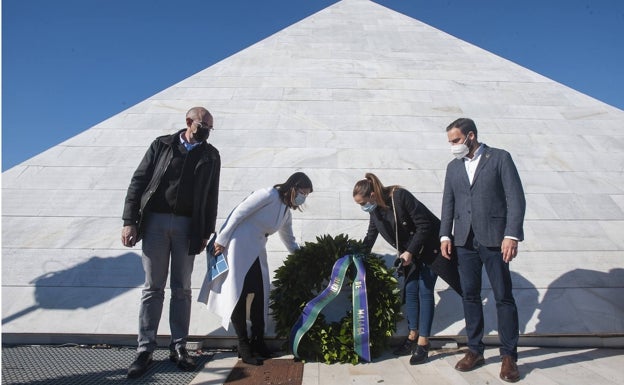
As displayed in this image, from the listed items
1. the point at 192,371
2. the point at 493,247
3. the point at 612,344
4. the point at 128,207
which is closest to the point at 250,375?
the point at 192,371

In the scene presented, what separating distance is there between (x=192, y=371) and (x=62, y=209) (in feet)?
10.1

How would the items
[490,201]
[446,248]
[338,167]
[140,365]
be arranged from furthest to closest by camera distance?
[338,167] → [446,248] → [490,201] → [140,365]

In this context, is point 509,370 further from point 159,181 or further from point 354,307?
point 159,181

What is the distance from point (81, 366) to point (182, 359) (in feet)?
2.54

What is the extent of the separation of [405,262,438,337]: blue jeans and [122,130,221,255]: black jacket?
1.80m

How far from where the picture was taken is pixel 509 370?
A: 3.10 metres

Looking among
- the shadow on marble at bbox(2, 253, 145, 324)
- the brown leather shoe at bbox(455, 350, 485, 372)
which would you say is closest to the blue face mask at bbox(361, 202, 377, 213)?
the brown leather shoe at bbox(455, 350, 485, 372)

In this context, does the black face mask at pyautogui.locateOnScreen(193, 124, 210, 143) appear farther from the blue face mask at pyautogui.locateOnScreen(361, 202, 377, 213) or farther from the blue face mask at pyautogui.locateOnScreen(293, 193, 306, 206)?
the blue face mask at pyautogui.locateOnScreen(361, 202, 377, 213)

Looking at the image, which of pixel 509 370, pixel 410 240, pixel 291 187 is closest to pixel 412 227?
pixel 410 240

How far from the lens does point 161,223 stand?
3438 mm

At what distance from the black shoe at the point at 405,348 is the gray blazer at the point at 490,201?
0.96m

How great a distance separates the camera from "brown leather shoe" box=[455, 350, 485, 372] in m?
3.28

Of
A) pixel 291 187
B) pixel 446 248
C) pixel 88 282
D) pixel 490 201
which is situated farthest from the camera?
pixel 88 282

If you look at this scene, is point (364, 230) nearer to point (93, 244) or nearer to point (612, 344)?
point (612, 344)
